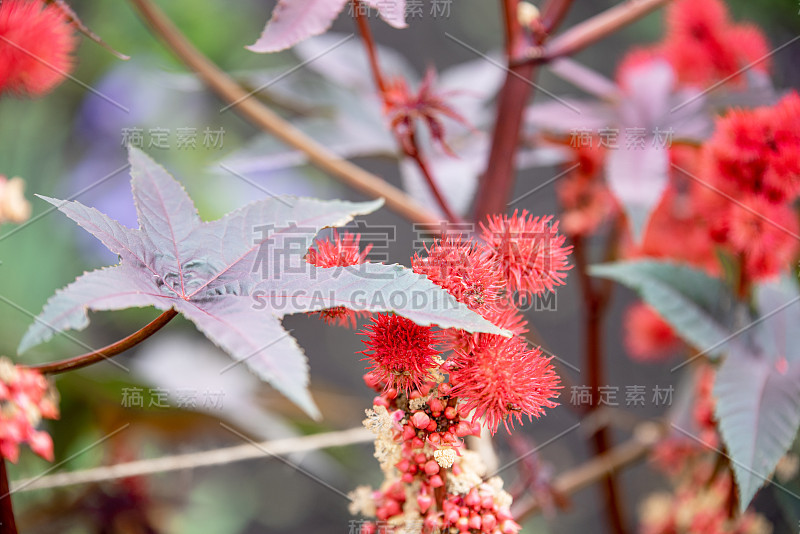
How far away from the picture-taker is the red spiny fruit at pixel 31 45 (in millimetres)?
374

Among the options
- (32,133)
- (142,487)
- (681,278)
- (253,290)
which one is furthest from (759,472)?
(32,133)

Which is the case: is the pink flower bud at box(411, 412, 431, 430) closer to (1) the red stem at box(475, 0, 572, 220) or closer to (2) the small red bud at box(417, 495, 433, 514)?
(2) the small red bud at box(417, 495, 433, 514)

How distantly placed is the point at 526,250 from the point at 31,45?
321 millimetres

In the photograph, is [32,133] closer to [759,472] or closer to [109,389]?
[109,389]

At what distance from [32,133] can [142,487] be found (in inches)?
17.1

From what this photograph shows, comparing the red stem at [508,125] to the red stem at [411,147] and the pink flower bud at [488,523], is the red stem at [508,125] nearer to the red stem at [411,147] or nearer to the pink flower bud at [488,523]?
the red stem at [411,147]

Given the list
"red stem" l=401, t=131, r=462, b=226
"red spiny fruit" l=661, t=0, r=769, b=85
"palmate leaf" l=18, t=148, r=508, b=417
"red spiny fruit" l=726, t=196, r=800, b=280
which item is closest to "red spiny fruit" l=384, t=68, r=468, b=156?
"red stem" l=401, t=131, r=462, b=226

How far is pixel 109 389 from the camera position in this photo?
0.50 m

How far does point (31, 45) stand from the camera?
385 millimetres

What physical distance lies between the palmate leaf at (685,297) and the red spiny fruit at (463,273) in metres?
0.17

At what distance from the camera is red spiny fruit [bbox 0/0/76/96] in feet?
1.23

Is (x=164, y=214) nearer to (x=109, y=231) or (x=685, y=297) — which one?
(x=109, y=231)

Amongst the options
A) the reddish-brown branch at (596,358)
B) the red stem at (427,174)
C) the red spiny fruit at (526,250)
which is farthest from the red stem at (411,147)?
the reddish-brown branch at (596,358)

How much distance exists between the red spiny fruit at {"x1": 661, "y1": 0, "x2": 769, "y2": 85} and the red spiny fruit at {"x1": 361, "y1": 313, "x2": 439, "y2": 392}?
0.44 meters
